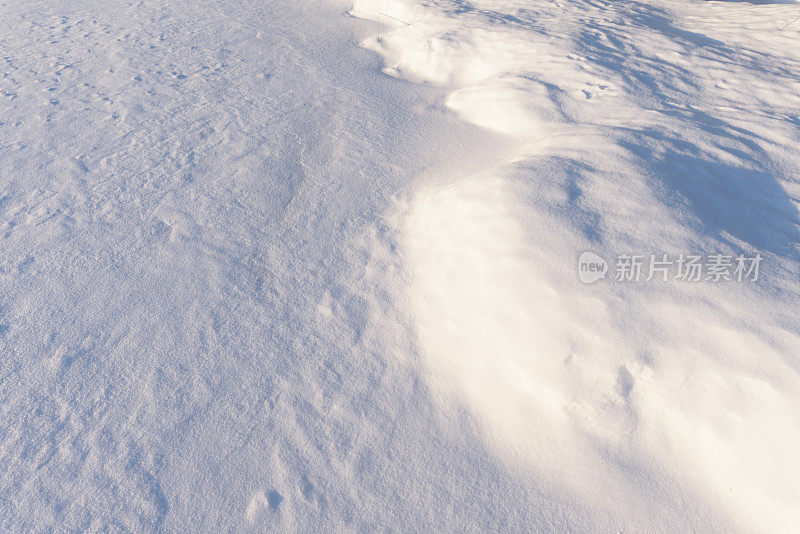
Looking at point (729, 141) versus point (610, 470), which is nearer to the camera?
point (610, 470)

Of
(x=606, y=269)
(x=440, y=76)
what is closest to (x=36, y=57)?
(x=440, y=76)

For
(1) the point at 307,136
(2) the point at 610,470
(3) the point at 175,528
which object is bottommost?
(3) the point at 175,528

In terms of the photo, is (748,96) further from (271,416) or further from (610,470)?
(271,416)

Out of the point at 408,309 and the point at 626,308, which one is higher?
the point at 626,308

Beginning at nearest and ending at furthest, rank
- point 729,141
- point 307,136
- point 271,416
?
point 271,416 < point 729,141 < point 307,136

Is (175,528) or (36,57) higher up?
(36,57)
